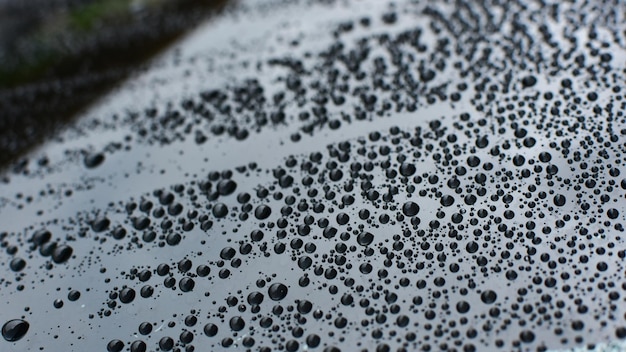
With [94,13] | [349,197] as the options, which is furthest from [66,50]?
[349,197]

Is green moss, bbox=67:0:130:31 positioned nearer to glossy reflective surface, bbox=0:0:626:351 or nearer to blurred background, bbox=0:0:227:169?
blurred background, bbox=0:0:227:169

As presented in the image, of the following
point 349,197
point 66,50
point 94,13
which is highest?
point 94,13

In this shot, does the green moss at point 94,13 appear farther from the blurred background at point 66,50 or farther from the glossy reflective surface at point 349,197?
the glossy reflective surface at point 349,197

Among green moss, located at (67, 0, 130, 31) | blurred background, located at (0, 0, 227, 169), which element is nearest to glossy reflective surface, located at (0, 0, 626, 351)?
blurred background, located at (0, 0, 227, 169)

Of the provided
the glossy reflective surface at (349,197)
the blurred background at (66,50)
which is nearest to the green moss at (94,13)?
the blurred background at (66,50)

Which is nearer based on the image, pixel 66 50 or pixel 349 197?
pixel 349 197

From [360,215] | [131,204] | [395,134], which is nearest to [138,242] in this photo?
[131,204]

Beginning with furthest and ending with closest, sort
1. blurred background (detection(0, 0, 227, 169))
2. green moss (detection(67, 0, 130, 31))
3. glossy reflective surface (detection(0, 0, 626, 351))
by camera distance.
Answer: green moss (detection(67, 0, 130, 31))
blurred background (detection(0, 0, 227, 169))
glossy reflective surface (detection(0, 0, 626, 351))

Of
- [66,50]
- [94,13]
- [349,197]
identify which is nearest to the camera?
[349,197]

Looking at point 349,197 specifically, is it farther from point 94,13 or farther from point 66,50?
point 94,13
